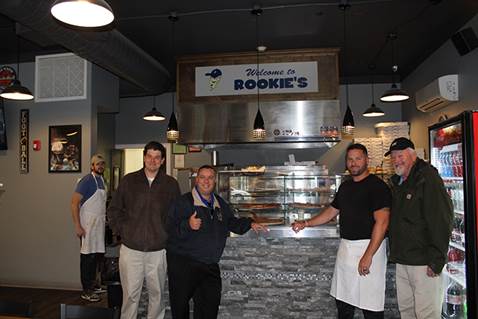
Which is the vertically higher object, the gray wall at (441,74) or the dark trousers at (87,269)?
the gray wall at (441,74)

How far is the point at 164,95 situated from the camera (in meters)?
8.14

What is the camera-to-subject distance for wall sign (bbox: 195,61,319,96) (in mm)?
5477

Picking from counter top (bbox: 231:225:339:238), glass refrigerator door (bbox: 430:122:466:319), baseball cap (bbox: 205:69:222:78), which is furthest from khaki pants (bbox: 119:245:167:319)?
baseball cap (bbox: 205:69:222:78)

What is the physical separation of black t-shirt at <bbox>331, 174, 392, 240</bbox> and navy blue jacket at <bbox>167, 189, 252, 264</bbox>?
3.03ft

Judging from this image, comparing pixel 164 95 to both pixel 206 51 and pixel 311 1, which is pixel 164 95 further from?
pixel 311 1

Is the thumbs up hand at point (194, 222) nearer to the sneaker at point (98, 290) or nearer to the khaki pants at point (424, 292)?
the khaki pants at point (424, 292)

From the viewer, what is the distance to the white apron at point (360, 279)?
2594mm

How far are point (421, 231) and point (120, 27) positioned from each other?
4069mm

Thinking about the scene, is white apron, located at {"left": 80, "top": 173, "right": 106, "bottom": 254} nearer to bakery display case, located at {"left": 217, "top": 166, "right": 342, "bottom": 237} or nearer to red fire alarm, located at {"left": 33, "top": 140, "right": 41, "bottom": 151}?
red fire alarm, located at {"left": 33, "top": 140, "right": 41, "bottom": 151}

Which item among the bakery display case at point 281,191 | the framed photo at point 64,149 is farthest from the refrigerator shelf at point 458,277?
the framed photo at point 64,149

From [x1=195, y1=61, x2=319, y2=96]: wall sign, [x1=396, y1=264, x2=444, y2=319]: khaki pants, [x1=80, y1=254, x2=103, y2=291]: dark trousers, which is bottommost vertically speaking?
[x1=80, y1=254, x2=103, y2=291]: dark trousers

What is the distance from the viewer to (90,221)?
470 centimetres

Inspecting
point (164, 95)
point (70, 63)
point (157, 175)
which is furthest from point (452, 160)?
point (164, 95)

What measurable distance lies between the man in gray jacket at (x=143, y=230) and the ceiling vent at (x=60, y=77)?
3115 mm
